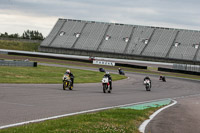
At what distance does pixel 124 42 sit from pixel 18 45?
2914 cm

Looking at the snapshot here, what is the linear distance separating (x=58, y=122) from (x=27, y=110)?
2701 mm

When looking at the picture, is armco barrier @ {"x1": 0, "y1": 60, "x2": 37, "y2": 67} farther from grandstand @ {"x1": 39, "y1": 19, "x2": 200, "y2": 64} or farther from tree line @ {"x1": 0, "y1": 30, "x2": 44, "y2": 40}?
tree line @ {"x1": 0, "y1": 30, "x2": 44, "y2": 40}

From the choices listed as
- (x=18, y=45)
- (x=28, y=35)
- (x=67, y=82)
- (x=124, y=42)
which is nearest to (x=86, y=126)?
(x=67, y=82)

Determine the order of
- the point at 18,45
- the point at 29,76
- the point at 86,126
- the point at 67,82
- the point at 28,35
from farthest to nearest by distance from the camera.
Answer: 1. the point at 28,35
2. the point at 18,45
3. the point at 29,76
4. the point at 67,82
5. the point at 86,126

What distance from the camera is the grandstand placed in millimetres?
86250

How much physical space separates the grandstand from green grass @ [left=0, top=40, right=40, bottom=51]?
19.9 feet

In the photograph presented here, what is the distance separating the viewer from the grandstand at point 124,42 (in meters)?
86.2

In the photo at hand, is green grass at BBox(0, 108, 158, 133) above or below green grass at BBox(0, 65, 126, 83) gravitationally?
below

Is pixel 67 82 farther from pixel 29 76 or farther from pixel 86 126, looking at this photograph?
pixel 86 126

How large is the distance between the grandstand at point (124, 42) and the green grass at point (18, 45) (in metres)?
6.06

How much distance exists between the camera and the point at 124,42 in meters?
91.3

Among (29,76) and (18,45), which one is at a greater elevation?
(18,45)

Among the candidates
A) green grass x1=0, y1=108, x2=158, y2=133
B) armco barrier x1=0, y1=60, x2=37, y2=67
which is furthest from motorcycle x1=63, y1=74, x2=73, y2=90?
armco barrier x1=0, y1=60, x2=37, y2=67

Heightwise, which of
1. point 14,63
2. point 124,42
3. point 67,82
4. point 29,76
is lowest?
point 67,82
